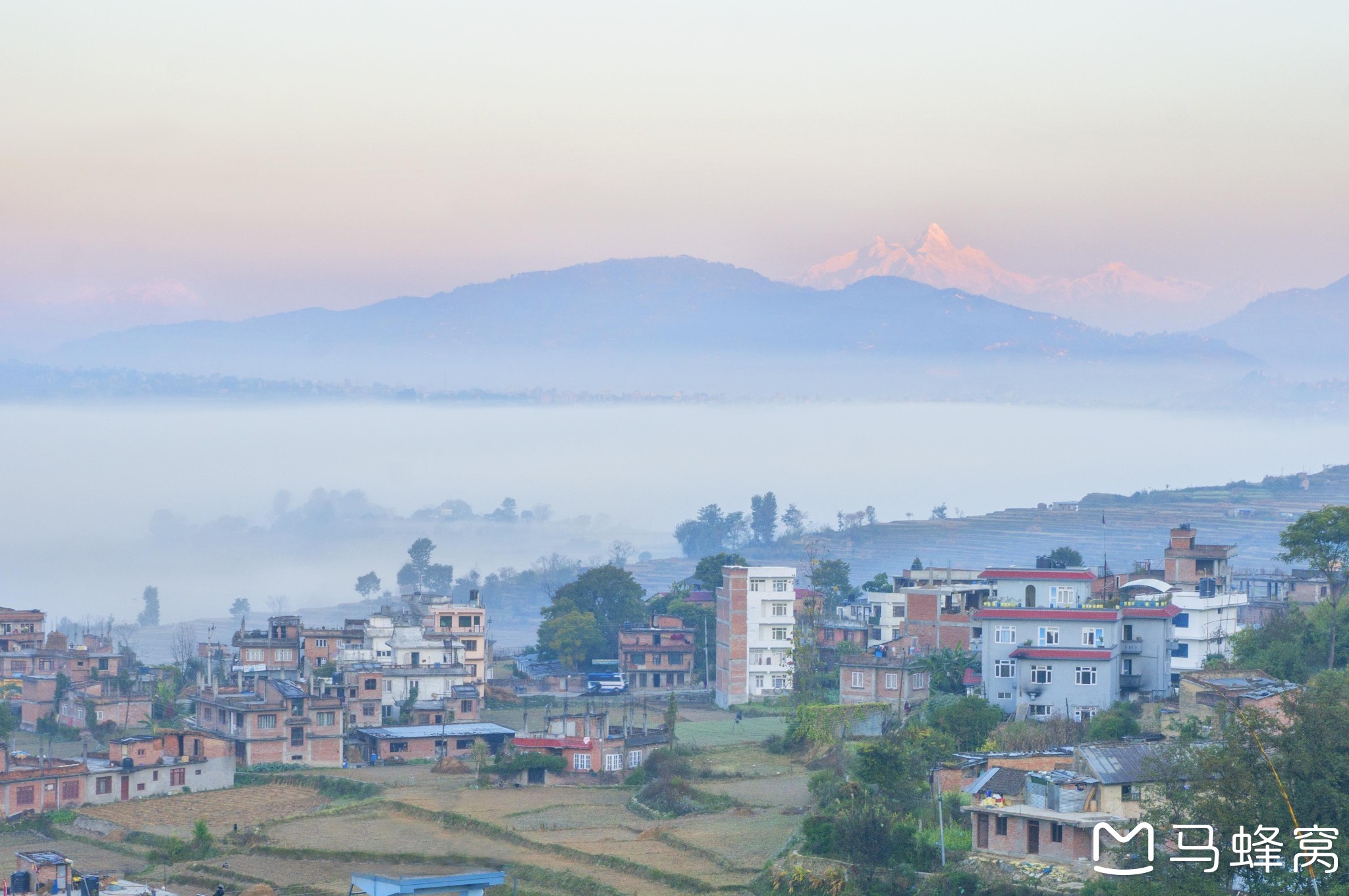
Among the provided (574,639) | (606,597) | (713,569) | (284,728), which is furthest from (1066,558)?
(284,728)

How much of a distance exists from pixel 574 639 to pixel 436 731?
44.7 ft

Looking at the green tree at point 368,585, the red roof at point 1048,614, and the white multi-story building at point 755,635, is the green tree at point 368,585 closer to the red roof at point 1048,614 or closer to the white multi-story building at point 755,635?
the white multi-story building at point 755,635

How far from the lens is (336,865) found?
32156mm

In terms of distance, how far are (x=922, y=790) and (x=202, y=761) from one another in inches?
682

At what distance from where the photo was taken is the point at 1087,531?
12331cm

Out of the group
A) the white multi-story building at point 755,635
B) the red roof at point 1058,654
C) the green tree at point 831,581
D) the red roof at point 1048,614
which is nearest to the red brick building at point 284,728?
the white multi-story building at point 755,635

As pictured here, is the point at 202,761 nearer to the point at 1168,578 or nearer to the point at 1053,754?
the point at 1053,754

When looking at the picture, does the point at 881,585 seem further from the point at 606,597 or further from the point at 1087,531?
the point at 1087,531

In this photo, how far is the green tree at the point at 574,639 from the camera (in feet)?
189

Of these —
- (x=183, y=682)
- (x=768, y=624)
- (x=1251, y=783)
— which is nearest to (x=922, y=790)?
(x=1251, y=783)

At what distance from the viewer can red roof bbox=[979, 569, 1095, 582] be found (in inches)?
1624

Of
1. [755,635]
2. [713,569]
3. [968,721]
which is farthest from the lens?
[713,569]

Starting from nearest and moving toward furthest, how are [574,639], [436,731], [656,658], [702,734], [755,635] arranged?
[436,731] → [702,734] → [755,635] → [656,658] → [574,639]

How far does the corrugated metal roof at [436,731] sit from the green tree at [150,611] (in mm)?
63333
